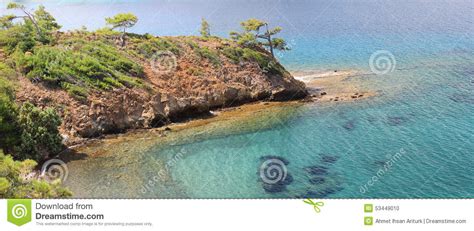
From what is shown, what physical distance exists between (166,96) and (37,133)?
18839 millimetres

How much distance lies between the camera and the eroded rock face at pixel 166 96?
52875mm

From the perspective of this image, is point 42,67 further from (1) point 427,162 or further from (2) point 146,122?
(1) point 427,162

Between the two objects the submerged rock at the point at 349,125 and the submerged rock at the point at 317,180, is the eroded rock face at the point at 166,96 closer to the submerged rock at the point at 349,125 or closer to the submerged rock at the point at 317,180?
the submerged rock at the point at 349,125

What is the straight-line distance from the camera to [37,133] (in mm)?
45625

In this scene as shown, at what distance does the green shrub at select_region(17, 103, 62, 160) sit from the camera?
4481cm

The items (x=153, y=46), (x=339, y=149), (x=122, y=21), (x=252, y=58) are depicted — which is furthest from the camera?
(x=252, y=58)

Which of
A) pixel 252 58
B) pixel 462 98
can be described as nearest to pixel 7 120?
pixel 252 58

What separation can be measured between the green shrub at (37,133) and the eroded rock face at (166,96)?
13.3 ft

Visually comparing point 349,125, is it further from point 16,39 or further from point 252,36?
point 16,39

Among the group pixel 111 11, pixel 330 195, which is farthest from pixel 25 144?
pixel 111 11

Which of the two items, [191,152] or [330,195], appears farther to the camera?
[191,152]

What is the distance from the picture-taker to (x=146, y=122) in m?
57.1

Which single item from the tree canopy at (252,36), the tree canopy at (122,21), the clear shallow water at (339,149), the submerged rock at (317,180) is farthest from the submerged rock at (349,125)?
the tree canopy at (122,21)

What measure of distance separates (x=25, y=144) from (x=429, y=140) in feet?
140
